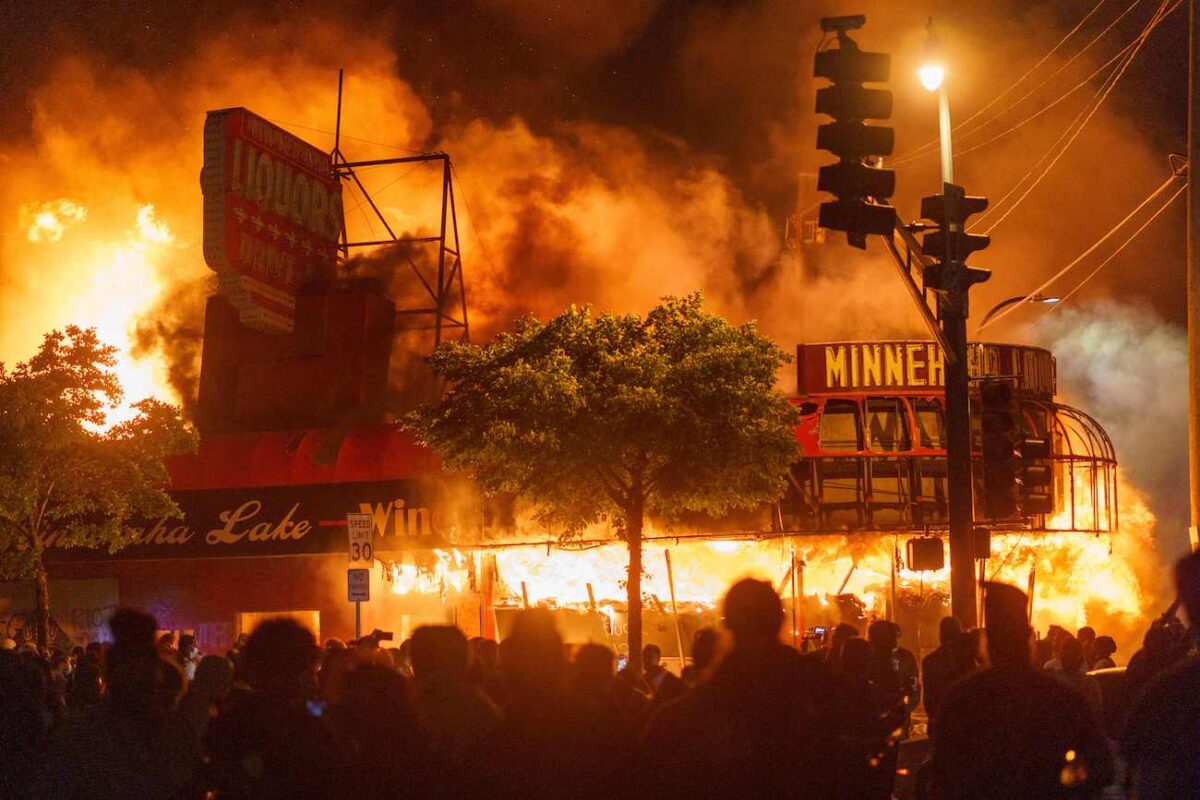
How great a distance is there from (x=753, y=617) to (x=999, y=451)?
918 cm

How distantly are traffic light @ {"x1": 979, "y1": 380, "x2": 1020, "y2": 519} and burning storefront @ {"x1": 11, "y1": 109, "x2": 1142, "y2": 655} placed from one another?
1167cm

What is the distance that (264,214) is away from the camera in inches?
1273

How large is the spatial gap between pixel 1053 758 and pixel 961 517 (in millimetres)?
8957

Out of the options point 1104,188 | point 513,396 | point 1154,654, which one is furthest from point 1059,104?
point 1154,654

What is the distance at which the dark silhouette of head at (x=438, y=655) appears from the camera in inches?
238

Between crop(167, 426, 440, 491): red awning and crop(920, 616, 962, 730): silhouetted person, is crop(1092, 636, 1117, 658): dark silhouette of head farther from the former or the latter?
crop(167, 426, 440, 491): red awning

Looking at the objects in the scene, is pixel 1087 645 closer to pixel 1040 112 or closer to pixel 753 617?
pixel 753 617

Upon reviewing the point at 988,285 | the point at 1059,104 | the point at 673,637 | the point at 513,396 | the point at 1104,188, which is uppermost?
the point at 1059,104

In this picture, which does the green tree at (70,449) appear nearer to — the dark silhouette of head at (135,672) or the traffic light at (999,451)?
the traffic light at (999,451)

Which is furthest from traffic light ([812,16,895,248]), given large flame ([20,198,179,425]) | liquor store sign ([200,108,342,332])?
large flame ([20,198,179,425])

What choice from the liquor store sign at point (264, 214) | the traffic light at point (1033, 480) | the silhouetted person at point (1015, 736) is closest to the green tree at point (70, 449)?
the liquor store sign at point (264, 214)

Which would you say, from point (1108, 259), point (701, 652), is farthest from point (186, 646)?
point (1108, 259)

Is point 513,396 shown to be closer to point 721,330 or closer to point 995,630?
point 721,330

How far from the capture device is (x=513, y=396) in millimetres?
21875
